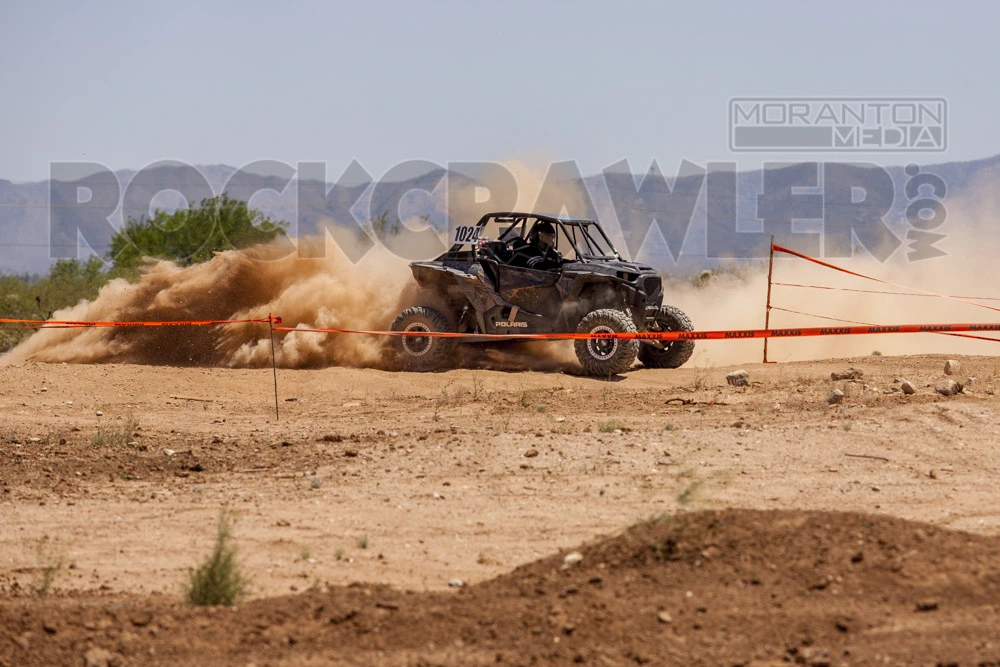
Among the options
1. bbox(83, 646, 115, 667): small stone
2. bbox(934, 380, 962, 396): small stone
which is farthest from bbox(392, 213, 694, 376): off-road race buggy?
bbox(83, 646, 115, 667): small stone

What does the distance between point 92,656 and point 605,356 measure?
10635 mm

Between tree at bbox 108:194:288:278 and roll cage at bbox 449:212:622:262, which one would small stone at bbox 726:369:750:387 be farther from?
tree at bbox 108:194:288:278

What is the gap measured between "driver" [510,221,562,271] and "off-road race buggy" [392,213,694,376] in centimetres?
1

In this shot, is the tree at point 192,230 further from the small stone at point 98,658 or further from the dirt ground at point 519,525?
the small stone at point 98,658

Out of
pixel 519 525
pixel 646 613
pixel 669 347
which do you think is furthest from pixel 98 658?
pixel 669 347

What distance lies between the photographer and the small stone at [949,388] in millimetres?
12000

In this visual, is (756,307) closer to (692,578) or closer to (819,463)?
(819,463)

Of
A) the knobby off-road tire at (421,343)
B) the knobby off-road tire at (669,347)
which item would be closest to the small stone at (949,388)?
the knobby off-road tire at (669,347)

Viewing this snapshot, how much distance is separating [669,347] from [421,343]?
3551mm

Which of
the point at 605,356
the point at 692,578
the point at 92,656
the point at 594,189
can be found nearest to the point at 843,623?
the point at 692,578

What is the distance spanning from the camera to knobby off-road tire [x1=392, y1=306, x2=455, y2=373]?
16.6 meters

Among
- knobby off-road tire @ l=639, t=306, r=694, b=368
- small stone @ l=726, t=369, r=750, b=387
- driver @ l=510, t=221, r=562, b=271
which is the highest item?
driver @ l=510, t=221, r=562, b=271

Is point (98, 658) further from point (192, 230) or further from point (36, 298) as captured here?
point (192, 230)

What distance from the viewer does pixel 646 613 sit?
18.4 feet
